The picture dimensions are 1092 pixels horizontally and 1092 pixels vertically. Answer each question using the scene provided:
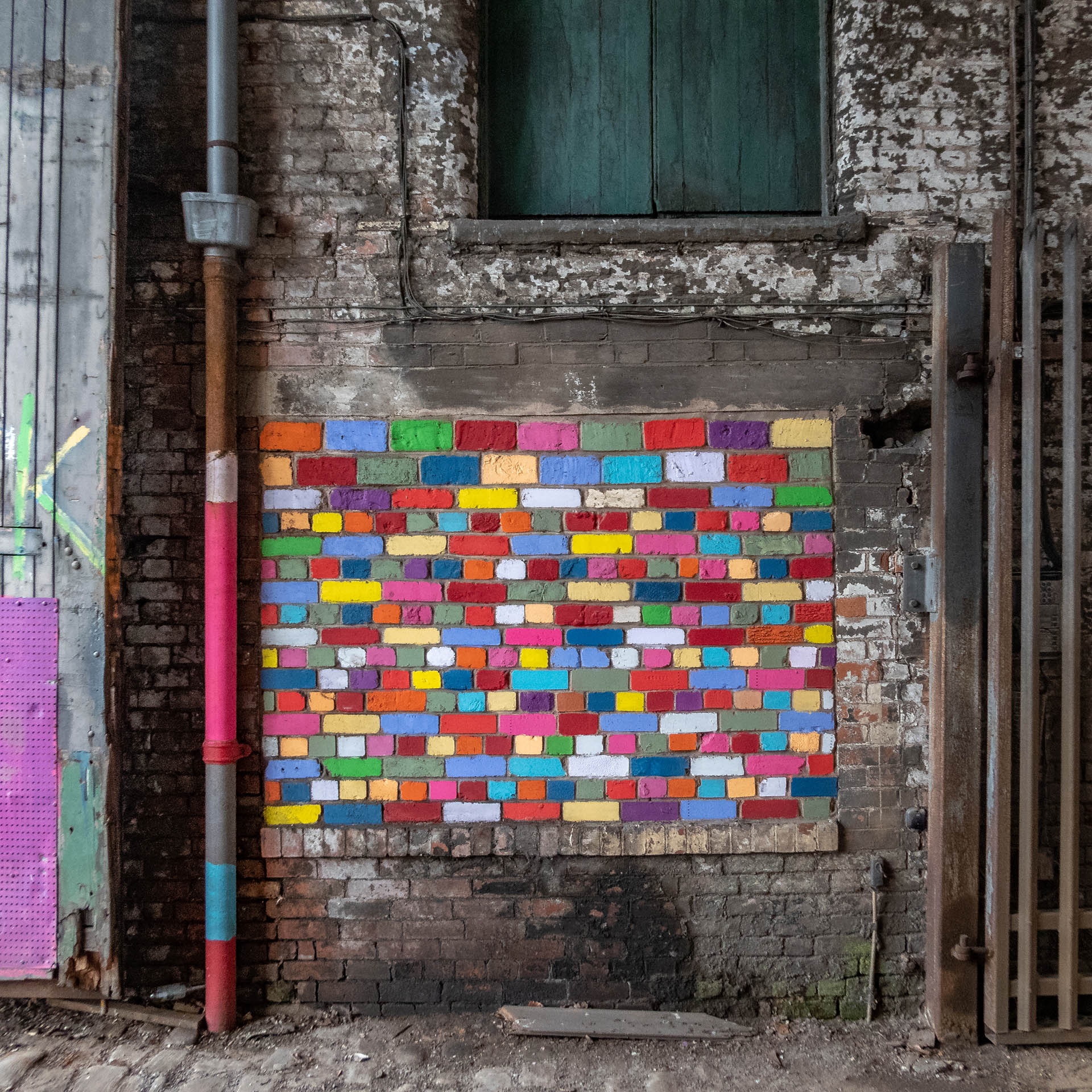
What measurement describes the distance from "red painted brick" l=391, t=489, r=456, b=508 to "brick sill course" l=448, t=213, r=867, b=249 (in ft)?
2.97

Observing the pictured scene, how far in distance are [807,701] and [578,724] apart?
0.84m

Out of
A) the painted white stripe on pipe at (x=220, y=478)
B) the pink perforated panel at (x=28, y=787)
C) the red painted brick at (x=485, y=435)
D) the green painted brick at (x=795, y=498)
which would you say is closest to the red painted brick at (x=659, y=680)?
the green painted brick at (x=795, y=498)

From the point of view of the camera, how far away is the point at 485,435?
2592mm

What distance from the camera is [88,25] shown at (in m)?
2.46

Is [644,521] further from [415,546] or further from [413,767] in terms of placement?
[413,767]

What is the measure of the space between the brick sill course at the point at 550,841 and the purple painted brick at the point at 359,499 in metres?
1.16

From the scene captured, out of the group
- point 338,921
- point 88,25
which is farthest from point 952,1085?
point 88,25

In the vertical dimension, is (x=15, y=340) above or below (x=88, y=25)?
below

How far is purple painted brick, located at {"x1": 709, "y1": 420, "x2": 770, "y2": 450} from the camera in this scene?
2594 mm

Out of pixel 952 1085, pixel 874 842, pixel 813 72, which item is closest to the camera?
pixel 952 1085

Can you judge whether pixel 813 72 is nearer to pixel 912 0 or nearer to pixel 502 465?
pixel 912 0

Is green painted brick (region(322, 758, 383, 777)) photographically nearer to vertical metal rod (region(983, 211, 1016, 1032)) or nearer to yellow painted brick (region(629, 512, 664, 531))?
yellow painted brick (region(629, 512, 664, 531))

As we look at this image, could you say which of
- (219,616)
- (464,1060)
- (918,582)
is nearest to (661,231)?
(918,582)

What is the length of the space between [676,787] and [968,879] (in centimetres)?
103
